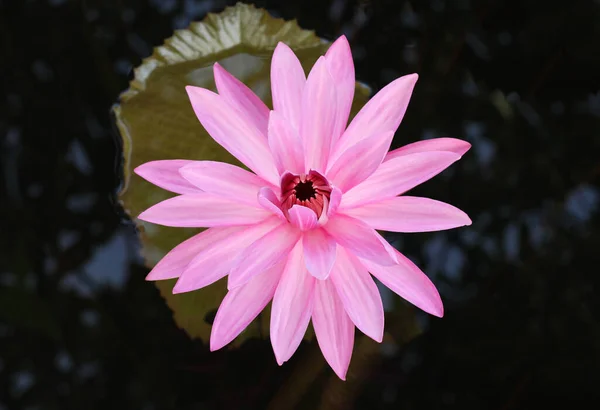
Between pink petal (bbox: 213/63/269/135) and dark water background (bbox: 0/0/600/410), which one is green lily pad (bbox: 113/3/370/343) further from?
dark water background (bbox: 0/0/600/410)

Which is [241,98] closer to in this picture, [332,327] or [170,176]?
[170,176]

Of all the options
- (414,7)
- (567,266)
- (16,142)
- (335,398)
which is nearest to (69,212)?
(16,142)

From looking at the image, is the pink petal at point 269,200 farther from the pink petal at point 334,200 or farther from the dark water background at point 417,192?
the dark water background at point 417,192

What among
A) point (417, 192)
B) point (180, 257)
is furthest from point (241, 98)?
point (417, 192)

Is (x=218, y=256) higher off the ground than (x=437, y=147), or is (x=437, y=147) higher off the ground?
(x=437, y=147)

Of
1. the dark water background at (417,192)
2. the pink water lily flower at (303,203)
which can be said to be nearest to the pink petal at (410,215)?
the pink water lily flower at (303,203)

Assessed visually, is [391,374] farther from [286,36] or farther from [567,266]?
[286,36]
